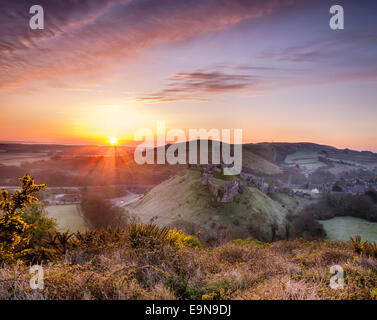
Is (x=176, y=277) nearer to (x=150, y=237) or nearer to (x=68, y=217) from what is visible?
(x=150, y=237)

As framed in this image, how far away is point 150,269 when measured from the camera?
17.0 ft

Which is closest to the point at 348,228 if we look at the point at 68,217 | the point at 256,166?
the point at 68,217

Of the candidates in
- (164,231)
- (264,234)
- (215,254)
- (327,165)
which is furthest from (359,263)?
(327,165)

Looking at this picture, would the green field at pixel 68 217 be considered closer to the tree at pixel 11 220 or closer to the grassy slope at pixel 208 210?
the grassy slope at pixel 208 210

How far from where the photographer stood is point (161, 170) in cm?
9288

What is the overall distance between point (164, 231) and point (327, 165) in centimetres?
15682

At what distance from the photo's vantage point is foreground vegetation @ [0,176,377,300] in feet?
13.3

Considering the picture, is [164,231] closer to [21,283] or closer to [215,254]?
[215,254]

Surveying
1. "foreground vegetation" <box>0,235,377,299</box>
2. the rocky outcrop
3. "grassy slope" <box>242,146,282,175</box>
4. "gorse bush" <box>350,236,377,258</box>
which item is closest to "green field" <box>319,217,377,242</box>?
the rocky outcrop

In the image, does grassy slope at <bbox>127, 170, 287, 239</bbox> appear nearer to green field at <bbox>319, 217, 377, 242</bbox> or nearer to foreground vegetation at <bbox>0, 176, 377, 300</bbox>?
green field at <bbox>319, 217, 377, 242</bbox>

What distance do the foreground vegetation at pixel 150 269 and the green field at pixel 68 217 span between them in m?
32.0

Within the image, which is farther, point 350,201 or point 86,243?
point 350,201

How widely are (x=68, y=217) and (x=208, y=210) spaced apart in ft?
85.7
